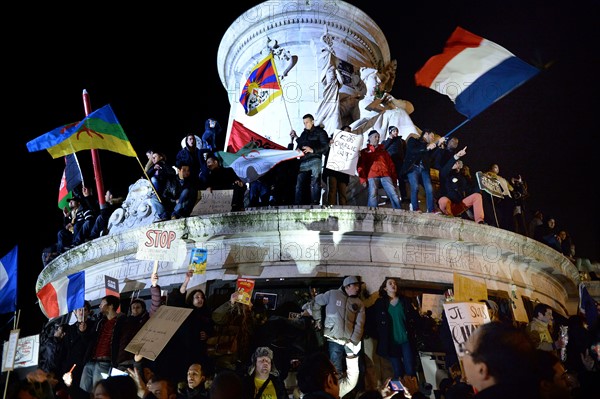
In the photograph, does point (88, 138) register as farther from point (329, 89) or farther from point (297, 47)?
point (297, 47)

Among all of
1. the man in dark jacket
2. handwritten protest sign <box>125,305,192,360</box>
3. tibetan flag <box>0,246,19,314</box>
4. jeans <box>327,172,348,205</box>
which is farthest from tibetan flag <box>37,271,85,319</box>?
jeans <box>327,172,348,205</box>

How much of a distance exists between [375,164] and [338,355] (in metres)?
4.35

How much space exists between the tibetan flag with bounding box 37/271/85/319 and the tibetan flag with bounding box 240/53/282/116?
720 centimetres

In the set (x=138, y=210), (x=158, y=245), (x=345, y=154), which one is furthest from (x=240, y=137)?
(x=158, y=245)

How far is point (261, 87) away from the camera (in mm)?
17312

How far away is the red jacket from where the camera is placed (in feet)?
40.2

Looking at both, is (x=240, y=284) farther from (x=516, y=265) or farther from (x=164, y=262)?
(x=516, y=265)

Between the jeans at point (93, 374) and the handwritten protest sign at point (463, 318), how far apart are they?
5393 mm

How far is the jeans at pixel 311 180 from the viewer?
39.9ft

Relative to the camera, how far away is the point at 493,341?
3.57m

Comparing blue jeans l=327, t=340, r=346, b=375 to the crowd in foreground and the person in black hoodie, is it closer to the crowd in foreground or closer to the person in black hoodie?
the crowd in foreground

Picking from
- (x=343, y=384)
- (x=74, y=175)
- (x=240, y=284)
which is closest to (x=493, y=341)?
(x=343, y=384)

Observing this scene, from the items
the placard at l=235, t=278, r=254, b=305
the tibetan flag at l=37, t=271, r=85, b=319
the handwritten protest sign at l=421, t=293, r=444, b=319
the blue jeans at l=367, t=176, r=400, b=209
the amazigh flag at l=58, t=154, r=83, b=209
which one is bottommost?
the handwritten protest sign at l=421, t=293, r=444, b=319

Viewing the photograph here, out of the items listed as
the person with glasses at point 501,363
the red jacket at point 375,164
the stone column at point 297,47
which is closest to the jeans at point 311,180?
the red jacket at point 375,164
